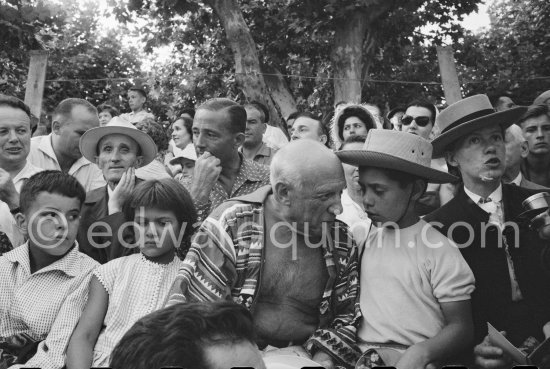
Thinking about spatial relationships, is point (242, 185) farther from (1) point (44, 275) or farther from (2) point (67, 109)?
(2) point (67, 109)

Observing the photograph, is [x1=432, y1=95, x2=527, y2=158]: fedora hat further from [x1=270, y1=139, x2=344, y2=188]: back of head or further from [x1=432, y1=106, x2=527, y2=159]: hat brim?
[x1=270, y1=139, x2=344, y2=188]: back of head

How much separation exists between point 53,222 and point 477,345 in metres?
2.50

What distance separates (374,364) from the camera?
3467mm

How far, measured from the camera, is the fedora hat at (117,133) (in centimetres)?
518

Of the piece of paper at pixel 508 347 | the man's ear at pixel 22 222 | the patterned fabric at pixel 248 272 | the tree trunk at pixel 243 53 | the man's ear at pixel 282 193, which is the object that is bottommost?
the piece of paper at pixel 508 347

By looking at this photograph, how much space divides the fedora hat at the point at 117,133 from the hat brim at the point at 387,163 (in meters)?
1.95

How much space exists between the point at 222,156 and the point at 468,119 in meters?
1.78

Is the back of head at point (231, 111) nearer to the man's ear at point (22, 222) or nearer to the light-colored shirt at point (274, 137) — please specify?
the man's ear at point (22, 222)

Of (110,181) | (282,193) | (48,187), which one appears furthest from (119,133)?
(282,193)

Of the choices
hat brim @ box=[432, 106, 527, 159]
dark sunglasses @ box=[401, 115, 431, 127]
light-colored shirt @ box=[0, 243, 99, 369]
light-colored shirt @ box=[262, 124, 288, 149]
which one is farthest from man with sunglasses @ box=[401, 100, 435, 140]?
light-colored shirt @ box=[0, 243, 99, 369]

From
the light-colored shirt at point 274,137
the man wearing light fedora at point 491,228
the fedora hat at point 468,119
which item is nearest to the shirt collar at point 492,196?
the man wearing light fedora at point 491,228

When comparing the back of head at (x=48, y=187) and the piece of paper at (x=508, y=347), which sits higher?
the back of head at (x=48, y=187)

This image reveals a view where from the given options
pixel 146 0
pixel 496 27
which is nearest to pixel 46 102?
pixel 146 0

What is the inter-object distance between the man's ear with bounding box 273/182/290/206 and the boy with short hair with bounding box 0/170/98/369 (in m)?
1.25
